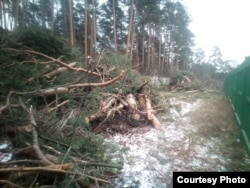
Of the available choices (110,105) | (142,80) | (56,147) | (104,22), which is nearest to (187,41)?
(104,22)

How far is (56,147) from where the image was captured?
3.72 meters

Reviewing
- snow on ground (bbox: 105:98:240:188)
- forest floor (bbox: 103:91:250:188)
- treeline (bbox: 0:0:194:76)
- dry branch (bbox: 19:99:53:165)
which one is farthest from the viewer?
treeline (bbox: 0:0:194:76)

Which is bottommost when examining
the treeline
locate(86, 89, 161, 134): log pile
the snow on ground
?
the snow on ground

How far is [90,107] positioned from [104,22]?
2099cm

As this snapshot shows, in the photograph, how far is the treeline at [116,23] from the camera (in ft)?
64.9

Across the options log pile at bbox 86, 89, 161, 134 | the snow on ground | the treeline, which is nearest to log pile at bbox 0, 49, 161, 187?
log pile at bbox 86, 89, 161, 134

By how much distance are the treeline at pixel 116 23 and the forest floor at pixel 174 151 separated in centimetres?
1167

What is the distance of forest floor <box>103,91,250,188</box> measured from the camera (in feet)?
12.3

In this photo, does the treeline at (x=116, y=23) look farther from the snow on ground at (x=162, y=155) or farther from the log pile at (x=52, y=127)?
the snow on ground at (x=162, y=155)

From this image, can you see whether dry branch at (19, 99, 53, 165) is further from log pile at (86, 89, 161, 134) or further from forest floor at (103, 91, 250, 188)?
log pile at (86, 89, 161, 134)

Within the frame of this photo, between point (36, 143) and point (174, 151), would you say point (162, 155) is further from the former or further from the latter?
point (36, 143)

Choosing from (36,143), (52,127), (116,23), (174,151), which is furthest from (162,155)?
(116,23)

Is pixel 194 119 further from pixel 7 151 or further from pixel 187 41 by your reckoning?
pixel 187 41

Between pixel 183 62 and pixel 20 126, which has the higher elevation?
pixel 183 62
